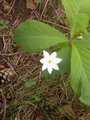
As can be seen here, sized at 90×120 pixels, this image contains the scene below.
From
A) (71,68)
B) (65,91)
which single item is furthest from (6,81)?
(71,68)

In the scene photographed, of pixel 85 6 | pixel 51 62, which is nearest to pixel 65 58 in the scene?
pixel 51 62

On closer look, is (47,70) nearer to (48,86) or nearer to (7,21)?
(48,86)

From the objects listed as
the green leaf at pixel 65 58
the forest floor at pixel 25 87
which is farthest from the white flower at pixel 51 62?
the forest floor at pixel 25 87

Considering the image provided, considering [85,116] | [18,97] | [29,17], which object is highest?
[29,17]

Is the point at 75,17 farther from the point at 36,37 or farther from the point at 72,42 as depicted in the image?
the point at 36,37

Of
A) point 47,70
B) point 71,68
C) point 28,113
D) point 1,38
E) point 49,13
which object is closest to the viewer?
point 71,68

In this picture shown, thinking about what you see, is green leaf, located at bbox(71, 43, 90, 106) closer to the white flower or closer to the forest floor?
the white flower
